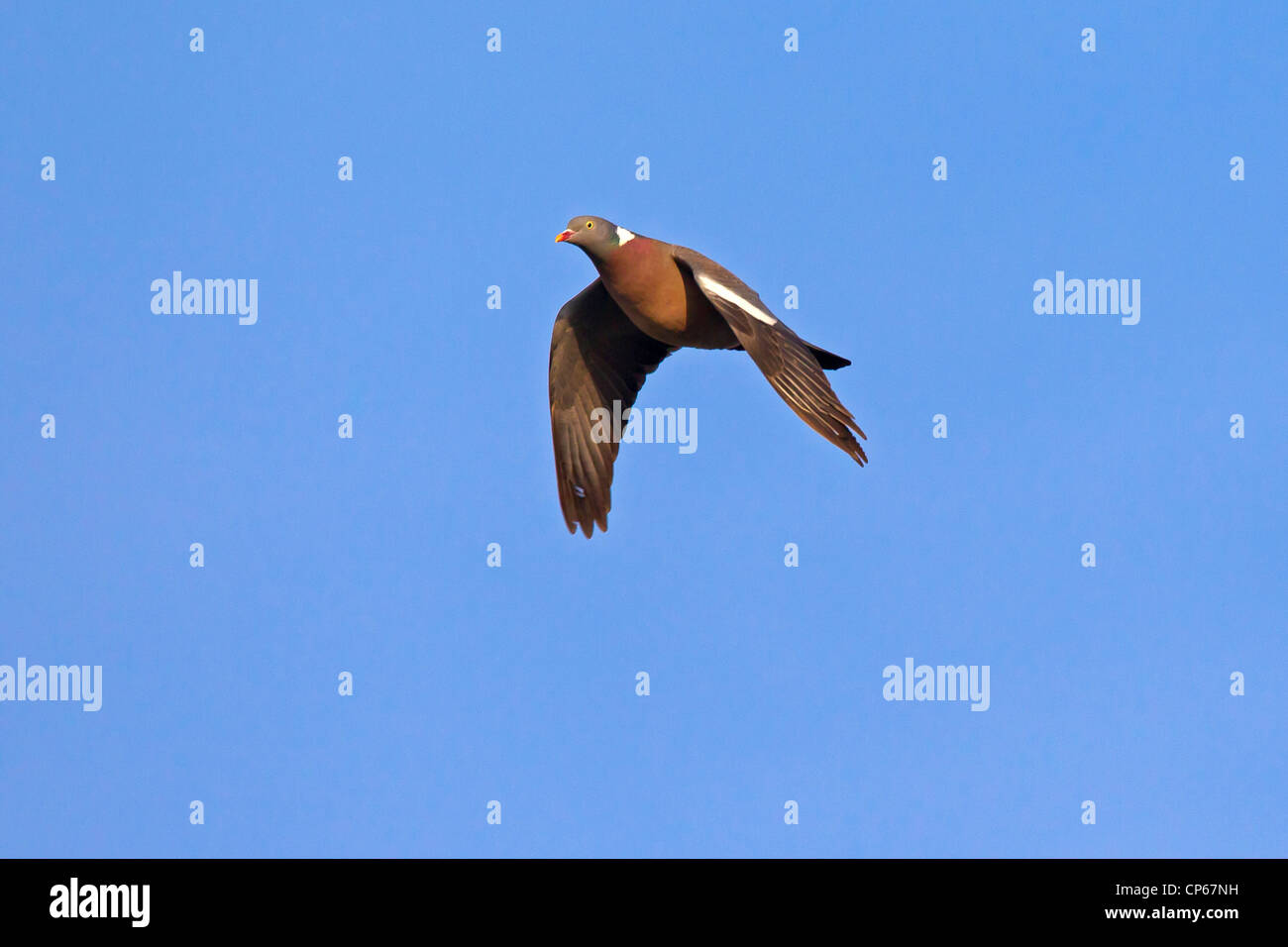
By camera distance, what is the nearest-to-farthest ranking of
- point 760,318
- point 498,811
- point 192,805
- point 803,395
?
point 803,395
point 760,318
point 498,811
point 192,805

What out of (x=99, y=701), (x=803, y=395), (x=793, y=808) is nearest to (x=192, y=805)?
(x=99, y=701)

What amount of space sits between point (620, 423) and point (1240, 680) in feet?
26.4

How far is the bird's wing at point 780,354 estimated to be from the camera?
11992mm

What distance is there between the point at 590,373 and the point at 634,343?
0.49 m

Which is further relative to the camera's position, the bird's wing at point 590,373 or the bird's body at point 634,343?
the bird's wing at point 590,373

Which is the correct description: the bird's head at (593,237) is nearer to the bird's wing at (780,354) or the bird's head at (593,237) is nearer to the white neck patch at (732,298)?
the bird's wing at (780,354)

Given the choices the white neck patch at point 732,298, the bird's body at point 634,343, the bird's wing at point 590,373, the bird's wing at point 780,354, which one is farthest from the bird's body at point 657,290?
the bird's wing at point 590,373

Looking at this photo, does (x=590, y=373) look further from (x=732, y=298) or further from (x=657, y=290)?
(x=732, y=298)

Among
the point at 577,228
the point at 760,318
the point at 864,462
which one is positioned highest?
the point at 577,228

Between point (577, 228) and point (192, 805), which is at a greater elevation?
point (577, 228)

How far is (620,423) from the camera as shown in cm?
1553

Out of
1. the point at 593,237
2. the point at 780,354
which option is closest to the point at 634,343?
the point at 593,237

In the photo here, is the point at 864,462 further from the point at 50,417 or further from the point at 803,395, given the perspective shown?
the point at 50,417

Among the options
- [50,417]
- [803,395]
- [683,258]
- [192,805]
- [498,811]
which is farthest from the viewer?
[50,417]
